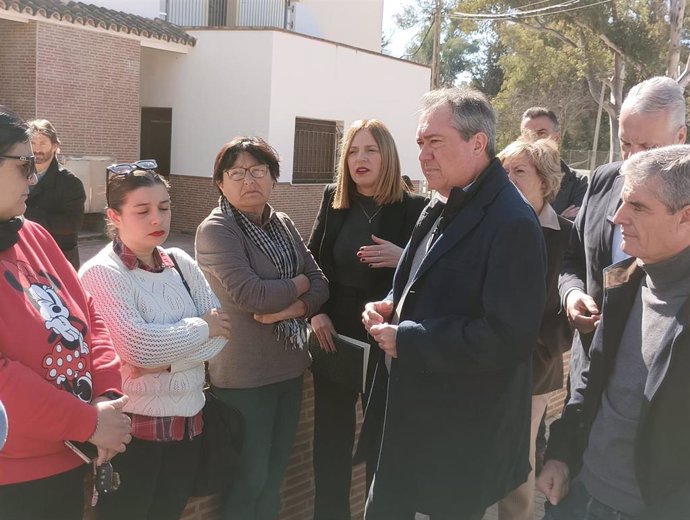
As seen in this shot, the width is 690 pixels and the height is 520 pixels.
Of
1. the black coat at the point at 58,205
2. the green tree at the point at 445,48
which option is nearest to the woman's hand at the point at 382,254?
the black coat at the point at 58,205

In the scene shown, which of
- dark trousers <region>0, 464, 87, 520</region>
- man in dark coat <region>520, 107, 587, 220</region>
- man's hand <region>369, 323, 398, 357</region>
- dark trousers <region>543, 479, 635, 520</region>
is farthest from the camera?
man in dark coat <region>520, 107, 587, 220</region>

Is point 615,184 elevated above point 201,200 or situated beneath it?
elevated above

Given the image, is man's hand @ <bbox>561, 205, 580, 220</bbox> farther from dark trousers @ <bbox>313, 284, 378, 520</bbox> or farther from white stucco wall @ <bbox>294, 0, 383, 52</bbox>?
white stucco wall @ <bbox>294, 0, 383, 52</bbox>

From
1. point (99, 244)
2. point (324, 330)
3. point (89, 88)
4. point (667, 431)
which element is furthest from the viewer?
point (89, 88)

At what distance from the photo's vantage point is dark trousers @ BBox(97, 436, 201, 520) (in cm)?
258

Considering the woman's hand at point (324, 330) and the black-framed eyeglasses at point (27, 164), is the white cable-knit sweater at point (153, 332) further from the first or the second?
the woman's hand at point (324, 330)

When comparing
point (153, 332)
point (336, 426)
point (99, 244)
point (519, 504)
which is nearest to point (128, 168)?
point (153, 332)

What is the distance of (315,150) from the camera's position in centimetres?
1925

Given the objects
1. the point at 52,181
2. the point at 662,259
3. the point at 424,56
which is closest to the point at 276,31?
the point at 52,181

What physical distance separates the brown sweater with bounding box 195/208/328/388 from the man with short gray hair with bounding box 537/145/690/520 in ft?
4.43

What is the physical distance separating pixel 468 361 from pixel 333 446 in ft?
4.66

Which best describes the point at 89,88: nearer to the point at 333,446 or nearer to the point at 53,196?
the point at 53,196

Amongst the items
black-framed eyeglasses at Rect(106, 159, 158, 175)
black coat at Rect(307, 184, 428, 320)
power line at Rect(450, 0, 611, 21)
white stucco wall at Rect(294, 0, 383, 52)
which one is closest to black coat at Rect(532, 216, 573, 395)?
black coat at Rect(307, 184, 428, 320)

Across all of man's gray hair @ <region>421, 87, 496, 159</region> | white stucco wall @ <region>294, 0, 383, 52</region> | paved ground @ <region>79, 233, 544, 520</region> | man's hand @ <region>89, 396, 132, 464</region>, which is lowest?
paved ground @ <region>79, 233, 544, 520</region>
